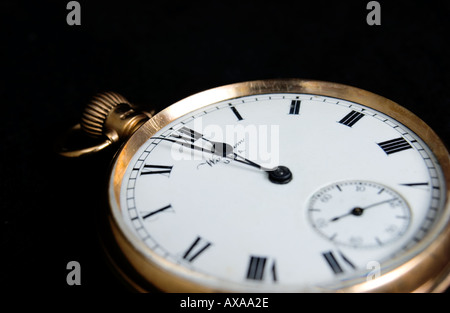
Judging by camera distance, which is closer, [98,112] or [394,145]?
[394,145]

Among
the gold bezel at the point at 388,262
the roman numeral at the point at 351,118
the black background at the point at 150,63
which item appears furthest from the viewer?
the black background at the point at 150,63

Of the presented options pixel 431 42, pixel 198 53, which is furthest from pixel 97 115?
pixel 431 42

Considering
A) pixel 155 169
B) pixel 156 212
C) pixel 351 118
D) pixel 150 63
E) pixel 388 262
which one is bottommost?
pixel 388 262

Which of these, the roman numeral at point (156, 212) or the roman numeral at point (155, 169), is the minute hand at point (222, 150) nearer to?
the roman numeral at point (155, 169)

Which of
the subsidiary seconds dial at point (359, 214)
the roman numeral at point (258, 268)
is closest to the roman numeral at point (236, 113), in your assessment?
the subsidiary seconds dial at point (359, 214)

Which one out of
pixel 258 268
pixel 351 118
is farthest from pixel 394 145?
pixel 258 268

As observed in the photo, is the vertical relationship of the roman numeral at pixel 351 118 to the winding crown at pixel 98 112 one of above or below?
below

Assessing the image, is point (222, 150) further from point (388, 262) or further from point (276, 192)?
point (388, 262)
